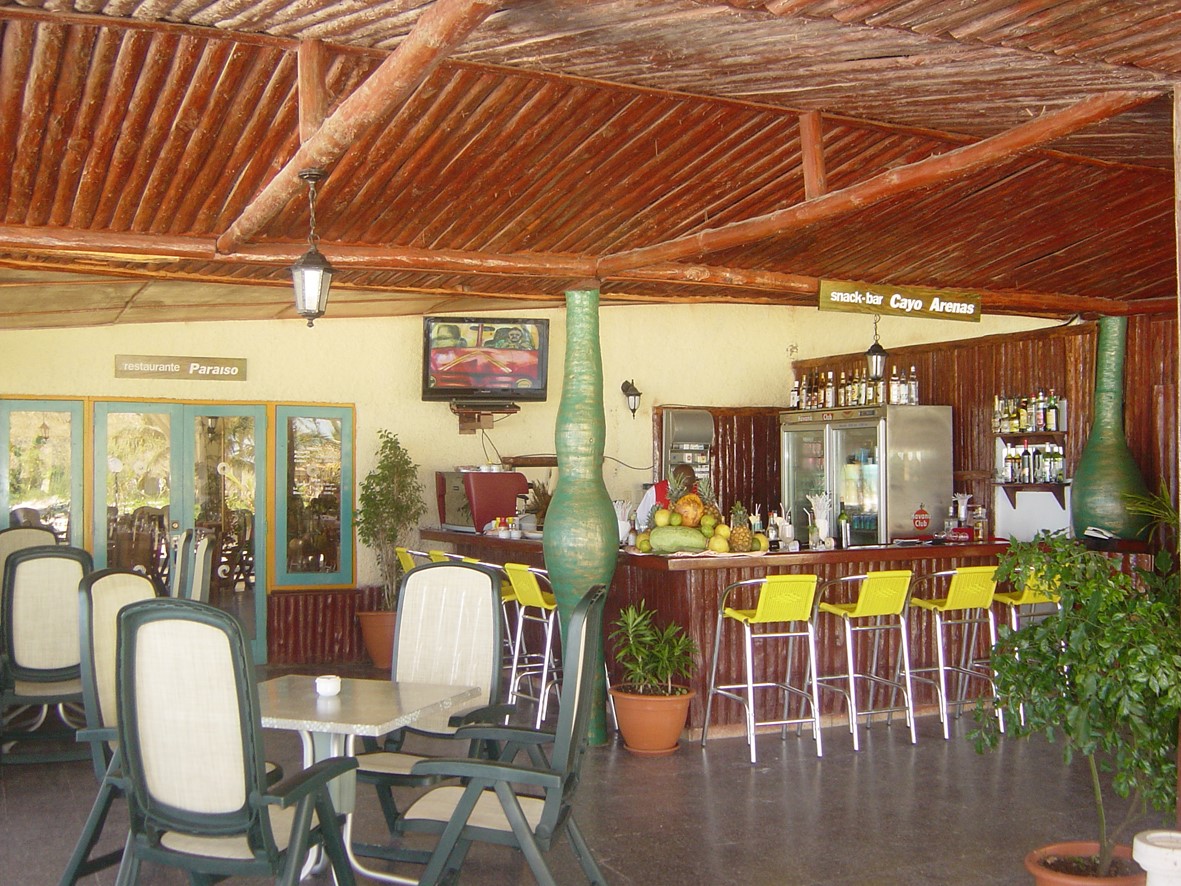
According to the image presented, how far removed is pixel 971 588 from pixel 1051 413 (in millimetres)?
2609

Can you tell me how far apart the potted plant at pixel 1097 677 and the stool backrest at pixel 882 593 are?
2822 millimetres

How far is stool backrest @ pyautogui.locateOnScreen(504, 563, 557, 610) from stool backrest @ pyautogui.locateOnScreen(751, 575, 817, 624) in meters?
1.40

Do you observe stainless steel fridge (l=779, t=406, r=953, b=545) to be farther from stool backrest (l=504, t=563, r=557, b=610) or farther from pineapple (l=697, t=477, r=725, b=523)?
stool backrest (l=504, t=563, r=557, b=610)

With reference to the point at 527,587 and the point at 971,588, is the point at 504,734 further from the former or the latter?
the point at 971,588

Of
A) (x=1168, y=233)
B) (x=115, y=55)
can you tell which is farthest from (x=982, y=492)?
(x=115, y=55)

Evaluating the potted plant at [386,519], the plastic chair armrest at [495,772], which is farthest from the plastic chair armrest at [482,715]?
the potted plant at [386,519]

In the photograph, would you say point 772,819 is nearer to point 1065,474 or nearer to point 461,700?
point 461,700

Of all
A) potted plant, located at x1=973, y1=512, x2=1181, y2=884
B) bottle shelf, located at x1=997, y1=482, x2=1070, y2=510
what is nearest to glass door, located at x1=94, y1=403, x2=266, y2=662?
bottle shelf, located at x1=997, y1=482, x2=1070, y2=510

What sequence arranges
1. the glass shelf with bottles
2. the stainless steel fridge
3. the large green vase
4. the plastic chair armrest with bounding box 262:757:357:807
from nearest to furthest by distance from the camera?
the plastic chair armrest with bounding box 262:757:357:807 < the large green vase < the stainless steel fridge < the glass shelf with bottles

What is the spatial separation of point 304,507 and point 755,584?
14.9ft

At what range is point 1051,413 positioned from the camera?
29.9 feet

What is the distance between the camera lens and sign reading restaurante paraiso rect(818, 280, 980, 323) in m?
7.26

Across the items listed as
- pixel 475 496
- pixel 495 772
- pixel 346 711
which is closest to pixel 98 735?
pixel 346 711

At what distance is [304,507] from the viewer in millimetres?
9812
